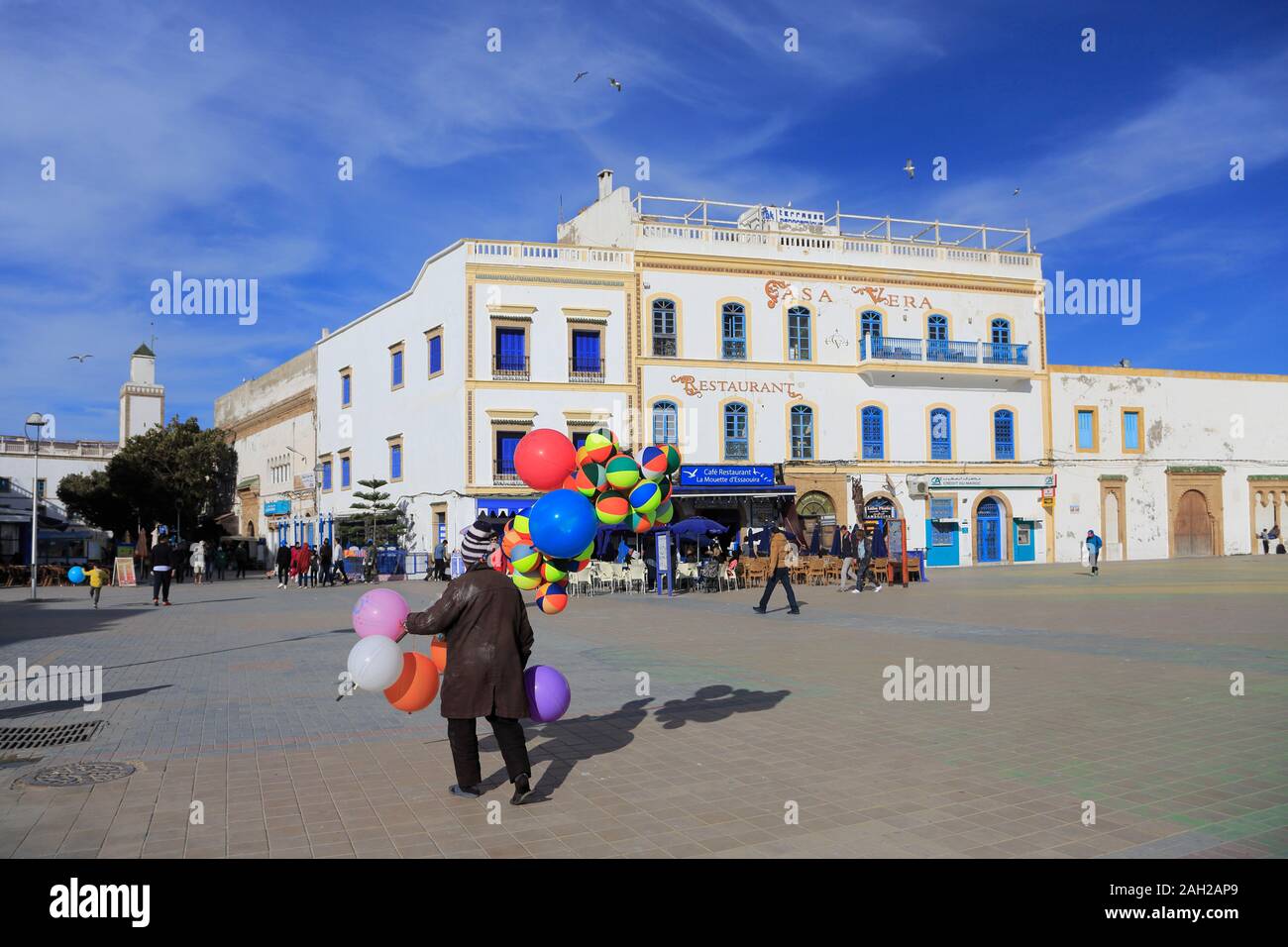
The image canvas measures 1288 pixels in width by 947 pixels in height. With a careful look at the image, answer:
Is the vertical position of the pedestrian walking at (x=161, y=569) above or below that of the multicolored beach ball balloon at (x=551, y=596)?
below

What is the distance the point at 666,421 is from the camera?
3428 cm

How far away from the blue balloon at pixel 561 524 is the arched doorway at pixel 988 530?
Result: 3303 cm

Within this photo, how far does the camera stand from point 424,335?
35.6 metres

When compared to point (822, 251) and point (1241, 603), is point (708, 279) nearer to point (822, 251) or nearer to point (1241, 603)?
point (822, 251)

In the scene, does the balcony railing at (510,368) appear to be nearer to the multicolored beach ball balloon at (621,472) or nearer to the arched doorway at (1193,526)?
the multicolored beach ball balloon at (621,472)

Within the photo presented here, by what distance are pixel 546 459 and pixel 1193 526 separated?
4145cm

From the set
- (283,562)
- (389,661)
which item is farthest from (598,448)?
(283,562)

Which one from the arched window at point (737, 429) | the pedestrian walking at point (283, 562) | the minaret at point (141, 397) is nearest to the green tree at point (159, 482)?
the minaret at point (141, 397)

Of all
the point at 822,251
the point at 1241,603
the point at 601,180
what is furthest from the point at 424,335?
the point at 1241,603

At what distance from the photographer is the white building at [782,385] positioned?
33.2m

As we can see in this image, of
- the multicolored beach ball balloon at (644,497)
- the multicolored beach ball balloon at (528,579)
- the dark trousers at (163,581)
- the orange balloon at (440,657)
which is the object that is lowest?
the dark trousers at (163,581)

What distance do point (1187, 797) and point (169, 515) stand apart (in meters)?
53.8

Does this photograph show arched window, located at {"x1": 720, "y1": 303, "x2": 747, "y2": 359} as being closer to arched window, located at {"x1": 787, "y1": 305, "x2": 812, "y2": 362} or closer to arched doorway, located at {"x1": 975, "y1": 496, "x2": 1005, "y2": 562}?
arched window, located at {"x1": 787, "y1": 305, "x2": 812, "y2": 362}

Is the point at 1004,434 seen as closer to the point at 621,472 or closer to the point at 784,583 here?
the point at 784,583
